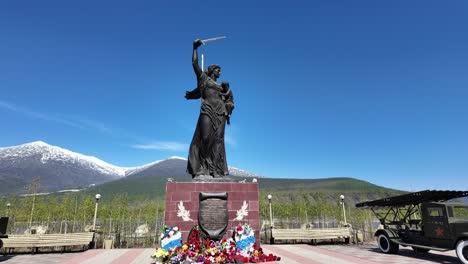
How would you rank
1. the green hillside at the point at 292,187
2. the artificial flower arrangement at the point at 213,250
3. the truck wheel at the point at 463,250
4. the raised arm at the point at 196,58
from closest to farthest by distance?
the artificial flower arrangement at the point at 213,250, the truck wheel at the point at 463,250, the raised arm at the point at 196,58, the green hillside at the point at 292,187

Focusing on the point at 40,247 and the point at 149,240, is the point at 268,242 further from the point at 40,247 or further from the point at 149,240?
the point at 40,247

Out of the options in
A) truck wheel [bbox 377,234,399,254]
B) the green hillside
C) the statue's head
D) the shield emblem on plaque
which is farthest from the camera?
the green hillside

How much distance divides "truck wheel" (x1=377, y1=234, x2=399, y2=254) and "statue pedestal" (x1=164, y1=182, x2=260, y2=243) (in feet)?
19.9

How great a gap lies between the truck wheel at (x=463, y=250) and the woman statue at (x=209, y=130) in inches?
288

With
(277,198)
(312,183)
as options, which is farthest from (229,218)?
(312,183)

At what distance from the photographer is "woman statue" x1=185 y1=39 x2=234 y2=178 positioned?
8.71 meters

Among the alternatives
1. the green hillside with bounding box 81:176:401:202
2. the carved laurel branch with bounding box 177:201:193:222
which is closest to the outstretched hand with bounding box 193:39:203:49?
the carved laurel branch with bounding box 177:201:193:222

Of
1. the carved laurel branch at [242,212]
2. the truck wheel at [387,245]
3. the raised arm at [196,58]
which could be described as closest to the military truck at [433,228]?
the truck wheel at [387,245]

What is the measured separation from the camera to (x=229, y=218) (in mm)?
7883

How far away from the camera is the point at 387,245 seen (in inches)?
426

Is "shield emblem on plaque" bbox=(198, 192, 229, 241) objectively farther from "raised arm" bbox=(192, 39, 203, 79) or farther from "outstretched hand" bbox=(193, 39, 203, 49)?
"outstretched hand" bbox=(193, 39, 203, 49)

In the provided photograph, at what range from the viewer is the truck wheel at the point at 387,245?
10.6 metres

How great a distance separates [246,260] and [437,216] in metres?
7.15

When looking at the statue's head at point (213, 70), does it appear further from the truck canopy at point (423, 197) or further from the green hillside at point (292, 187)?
the green hillside at point (292, 187)
